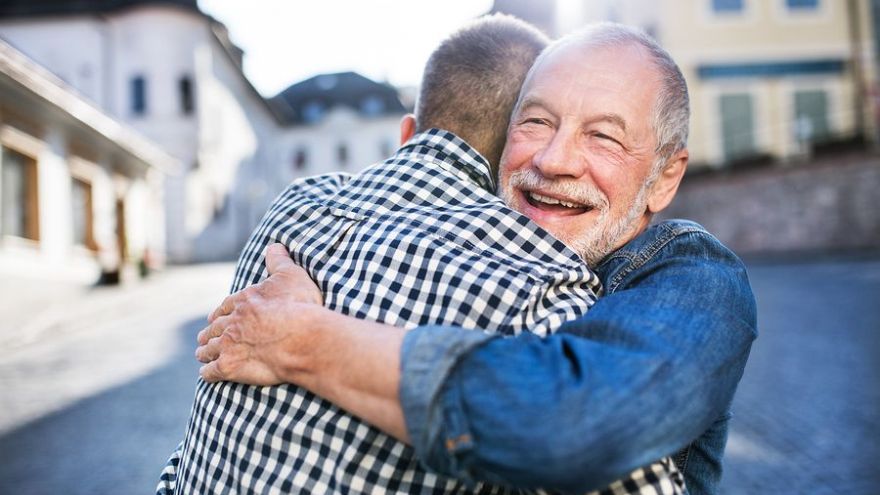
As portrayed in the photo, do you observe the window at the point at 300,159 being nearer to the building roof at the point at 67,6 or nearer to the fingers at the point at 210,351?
the building roof at the point at 67,6

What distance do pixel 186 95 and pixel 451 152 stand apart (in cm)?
3265

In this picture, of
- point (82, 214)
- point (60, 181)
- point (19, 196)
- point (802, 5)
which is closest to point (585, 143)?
point (19, 196)

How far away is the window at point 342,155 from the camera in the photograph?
52562 mm

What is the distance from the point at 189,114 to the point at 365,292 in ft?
108

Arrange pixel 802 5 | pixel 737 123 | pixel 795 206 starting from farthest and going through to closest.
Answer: pixel 802 5, pixel 737 123, pixel 795 206

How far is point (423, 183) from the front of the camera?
5.41 ft

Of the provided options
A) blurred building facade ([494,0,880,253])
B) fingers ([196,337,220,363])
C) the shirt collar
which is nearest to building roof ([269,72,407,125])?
blurred building facade ([494,0,880,253])

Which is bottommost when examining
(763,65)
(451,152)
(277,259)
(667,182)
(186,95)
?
(277,259)

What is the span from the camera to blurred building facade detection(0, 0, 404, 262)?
94.3 ft

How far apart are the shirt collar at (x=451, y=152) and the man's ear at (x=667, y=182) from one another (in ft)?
1.87

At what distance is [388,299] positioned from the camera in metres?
1.39

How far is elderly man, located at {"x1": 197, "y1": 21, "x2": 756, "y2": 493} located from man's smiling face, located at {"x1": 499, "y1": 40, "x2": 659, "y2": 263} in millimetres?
10

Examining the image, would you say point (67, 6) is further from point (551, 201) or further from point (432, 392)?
point (432, 392)

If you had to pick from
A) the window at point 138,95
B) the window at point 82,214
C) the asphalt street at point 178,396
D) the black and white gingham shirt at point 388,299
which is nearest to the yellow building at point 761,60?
the asphalt street at point 178,396
